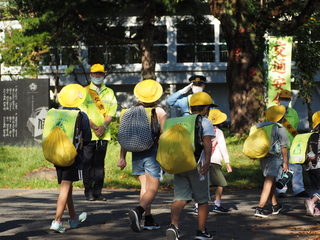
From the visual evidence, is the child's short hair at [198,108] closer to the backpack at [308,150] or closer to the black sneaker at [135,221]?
the black sneaker at [135,221]

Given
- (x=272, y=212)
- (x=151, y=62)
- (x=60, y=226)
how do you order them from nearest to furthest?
(x=60, y=226)
(x=272, y=212)
(x=151, y=62)

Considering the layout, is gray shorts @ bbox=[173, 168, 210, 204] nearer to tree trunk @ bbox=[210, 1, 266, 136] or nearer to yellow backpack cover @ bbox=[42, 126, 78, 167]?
yellow backpack cover @ bbox=[42, 126, 78, 167]

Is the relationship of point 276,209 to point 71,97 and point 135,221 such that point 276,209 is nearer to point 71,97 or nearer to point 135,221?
point 135,221

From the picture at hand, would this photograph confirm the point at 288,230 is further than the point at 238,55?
No

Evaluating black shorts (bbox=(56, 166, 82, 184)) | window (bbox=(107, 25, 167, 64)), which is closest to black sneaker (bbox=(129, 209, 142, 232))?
black shorts (bbox=(56, 166, 82, 184))

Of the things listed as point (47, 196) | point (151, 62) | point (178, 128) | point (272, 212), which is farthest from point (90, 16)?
point (178, 128)

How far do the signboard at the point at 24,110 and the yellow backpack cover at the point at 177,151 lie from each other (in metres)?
11.4

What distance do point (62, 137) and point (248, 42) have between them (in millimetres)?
11785

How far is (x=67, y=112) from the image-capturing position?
6.51m

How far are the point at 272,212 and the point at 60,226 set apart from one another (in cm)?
324

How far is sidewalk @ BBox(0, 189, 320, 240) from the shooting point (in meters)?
6.39

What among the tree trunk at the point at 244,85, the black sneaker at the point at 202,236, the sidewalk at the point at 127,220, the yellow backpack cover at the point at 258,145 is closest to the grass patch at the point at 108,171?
the sidewalk at the point at 127,220

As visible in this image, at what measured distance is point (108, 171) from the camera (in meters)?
12.9

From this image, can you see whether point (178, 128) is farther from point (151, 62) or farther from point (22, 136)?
point (151, 62)
